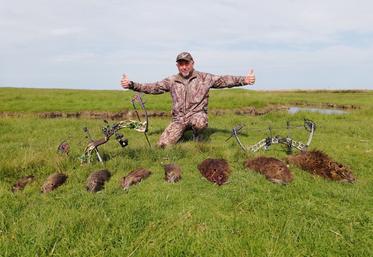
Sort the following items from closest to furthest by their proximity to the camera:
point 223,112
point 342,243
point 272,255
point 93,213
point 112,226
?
1. point 272,255
2. point 342,243
3. point 112,226
4. point 93,213
5. point 223,112

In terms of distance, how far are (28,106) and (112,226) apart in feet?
97.1

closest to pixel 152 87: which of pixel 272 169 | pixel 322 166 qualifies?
pixel 272 169

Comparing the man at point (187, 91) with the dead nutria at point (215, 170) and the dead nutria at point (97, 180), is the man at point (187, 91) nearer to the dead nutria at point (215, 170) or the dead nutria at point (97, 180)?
the dead nutria at point (215, 170)

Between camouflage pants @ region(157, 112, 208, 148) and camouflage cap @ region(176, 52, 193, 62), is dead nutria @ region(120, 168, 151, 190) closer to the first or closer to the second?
camouflage pants @ region(157, 112, 208, 148)

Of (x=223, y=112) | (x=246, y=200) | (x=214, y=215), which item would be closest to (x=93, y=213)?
(x=214, y=215)

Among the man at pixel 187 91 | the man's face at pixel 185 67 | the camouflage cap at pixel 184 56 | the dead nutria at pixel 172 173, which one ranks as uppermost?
the camouflage cap at pixel 184 56

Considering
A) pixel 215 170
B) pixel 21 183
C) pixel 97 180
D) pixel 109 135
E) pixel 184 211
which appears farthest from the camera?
pixel 109 135

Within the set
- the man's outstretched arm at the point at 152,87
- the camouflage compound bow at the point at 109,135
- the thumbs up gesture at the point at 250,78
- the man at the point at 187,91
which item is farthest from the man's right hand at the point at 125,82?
the thumbs up gesture at the point at 250,78

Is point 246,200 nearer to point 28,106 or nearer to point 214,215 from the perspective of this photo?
point 214,215

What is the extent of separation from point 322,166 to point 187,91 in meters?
5.42

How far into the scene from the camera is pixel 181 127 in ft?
40.3

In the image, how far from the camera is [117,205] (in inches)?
261

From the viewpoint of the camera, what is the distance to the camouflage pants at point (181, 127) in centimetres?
1205

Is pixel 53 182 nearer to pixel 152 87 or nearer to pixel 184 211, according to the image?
pixel 184 211
